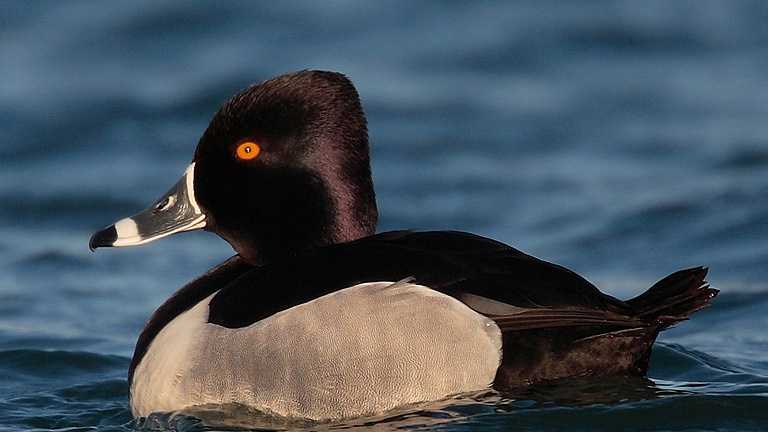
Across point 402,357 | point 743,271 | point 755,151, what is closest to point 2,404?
point 402,357

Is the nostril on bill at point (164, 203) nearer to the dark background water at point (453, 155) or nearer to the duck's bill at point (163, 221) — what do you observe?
the duck's bill at point (163, 221)

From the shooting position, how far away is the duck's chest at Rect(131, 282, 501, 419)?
496 cm

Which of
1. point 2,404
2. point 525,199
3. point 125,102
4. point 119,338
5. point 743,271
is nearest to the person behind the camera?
point 2,404

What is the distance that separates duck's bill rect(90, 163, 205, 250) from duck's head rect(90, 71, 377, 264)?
10cm

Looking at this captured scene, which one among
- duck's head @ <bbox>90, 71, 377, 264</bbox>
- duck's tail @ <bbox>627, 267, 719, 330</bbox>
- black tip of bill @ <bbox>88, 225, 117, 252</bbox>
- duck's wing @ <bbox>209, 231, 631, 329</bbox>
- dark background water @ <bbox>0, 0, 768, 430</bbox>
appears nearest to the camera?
duck's wing @ <bbox>209, 231, 631, 329</bbox>

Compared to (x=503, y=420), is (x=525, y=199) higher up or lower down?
higher up

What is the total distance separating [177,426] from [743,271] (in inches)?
179

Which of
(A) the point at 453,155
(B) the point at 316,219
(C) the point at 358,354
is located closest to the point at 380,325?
(C) the point at 358,354

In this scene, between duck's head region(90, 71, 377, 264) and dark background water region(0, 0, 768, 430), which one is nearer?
duck's head region(90, 71, 377, 264)

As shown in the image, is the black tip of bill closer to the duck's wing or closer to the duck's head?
the duck's head

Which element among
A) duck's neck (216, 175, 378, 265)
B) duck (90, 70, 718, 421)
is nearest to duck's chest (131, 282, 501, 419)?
duck (90, 70, 718, 421)

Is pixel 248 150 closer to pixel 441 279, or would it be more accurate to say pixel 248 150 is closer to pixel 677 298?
pixel 441 279

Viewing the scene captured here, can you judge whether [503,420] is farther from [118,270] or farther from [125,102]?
[125,102]

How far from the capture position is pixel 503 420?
4.98 metres
